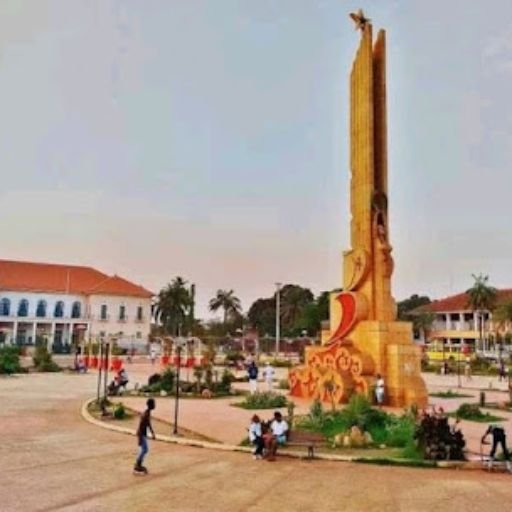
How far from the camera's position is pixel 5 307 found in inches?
3295

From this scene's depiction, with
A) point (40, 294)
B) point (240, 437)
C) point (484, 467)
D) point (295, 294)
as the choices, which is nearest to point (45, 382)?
point (240, 437)

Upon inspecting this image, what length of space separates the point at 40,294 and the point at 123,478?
78.1 meters

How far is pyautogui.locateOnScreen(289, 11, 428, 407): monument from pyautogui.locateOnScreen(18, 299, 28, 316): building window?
65.5m

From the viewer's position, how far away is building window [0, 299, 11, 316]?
83.6m

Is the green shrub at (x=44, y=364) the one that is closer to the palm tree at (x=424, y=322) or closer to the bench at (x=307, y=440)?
the bench at (x=307, y=440)

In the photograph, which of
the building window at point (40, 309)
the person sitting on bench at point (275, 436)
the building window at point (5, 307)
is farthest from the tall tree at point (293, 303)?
the person sitting on bench at point (275, 436)

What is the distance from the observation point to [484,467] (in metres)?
13.4

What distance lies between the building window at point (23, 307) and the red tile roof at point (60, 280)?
5.15 ft

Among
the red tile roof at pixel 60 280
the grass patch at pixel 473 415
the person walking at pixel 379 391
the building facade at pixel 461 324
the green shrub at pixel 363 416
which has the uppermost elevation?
the red tile roof at pixel 60 280

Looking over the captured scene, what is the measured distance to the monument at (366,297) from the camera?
23.9 m

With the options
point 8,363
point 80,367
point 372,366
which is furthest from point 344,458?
point 80,367

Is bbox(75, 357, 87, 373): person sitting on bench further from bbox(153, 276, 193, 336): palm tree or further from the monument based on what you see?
bbox(153, 276, 193, 336): palm tree

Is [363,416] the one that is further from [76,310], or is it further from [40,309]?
[76,310]

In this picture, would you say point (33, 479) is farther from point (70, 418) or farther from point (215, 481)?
point (70, 418)
